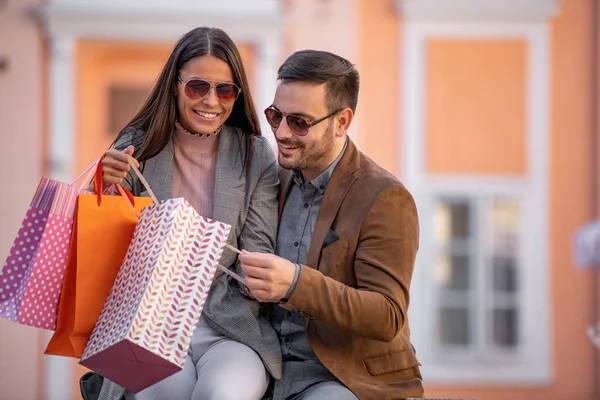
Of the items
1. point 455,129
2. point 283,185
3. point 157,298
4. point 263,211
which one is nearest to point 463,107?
point 455,129

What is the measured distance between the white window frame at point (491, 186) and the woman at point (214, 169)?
6139 millimetres

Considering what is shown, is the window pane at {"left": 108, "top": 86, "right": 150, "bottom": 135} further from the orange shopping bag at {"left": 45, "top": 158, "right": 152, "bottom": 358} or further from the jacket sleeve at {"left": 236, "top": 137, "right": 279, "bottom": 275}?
the orange shopping bag at {"left": 45, "top": 158, "right": 152, "bottom": 358}

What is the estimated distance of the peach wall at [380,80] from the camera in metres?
9.14

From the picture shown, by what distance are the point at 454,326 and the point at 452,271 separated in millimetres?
481

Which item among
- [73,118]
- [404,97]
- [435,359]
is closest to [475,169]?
[404,97]

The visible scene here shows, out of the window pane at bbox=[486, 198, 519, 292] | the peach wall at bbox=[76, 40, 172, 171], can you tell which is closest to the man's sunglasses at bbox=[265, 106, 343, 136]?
the peach wall at bbox=[76, 40, 172, 171]

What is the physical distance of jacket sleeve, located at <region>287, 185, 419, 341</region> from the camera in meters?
2.60

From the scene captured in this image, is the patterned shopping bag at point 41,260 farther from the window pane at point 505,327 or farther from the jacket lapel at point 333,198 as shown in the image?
the window pane at point 505,327

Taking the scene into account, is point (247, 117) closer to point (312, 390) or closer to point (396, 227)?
point (396, 227)

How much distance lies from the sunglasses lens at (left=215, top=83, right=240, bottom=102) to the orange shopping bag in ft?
1.44

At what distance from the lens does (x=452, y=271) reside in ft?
30.4

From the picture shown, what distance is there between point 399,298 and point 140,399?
2.40ft

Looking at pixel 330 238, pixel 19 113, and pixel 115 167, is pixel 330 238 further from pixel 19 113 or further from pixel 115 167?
pixel 19 113

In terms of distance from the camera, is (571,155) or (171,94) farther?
(571,155)
